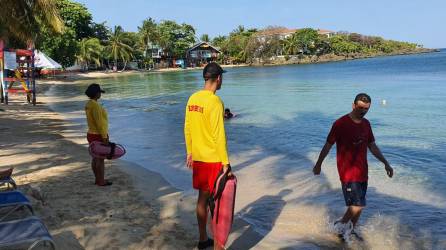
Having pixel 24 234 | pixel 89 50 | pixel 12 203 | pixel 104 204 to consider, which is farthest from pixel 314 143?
pixel 89 50

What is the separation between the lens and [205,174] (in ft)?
Answer: 14.3

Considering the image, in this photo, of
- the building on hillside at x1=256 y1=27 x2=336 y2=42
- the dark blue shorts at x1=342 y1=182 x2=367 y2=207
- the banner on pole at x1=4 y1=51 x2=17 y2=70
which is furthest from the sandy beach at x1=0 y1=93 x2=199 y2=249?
the building on hillside at x1=256 y1=27 x2=336 y2=42

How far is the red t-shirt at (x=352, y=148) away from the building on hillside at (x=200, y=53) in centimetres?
10522

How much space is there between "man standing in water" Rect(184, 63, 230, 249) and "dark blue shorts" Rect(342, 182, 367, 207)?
4.91 ft

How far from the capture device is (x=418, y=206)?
269 inches

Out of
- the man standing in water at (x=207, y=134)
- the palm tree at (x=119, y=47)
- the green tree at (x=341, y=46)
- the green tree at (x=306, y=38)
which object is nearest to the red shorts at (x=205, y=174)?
the man standing in water at (x=207, y=134)

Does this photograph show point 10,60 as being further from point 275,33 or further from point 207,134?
point 275,33

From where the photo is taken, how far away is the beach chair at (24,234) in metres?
3.34

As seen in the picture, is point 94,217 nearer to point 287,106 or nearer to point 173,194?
point 173,194

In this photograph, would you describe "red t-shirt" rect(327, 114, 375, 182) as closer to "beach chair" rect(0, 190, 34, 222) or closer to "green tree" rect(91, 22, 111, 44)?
"beach chair" rect(0, 190, 34, 222)

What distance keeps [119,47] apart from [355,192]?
84.4 metres

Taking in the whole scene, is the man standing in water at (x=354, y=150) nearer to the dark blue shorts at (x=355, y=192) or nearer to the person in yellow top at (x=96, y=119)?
the dark blue shorts at (x=355, y=192)

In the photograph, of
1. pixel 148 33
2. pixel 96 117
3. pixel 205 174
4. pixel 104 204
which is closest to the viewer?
pixel 205 174

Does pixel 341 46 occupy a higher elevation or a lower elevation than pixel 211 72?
higher
